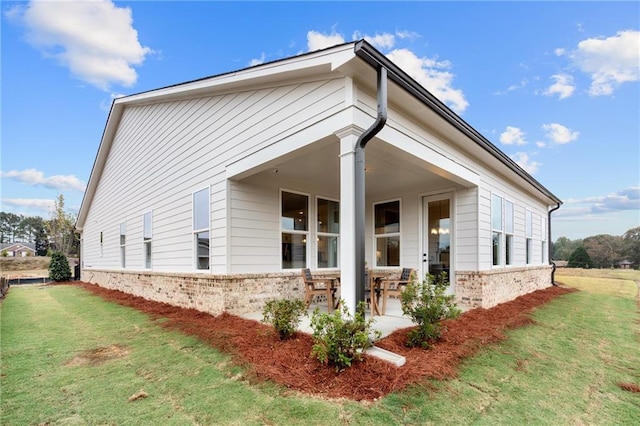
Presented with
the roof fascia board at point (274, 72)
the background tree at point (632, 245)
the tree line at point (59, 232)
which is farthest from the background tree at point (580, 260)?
the tree line at point (59, 232)

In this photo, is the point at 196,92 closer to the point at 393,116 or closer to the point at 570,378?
the point at 393,116

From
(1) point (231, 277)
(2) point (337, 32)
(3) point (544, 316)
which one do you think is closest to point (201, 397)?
(1) point (231, 277)

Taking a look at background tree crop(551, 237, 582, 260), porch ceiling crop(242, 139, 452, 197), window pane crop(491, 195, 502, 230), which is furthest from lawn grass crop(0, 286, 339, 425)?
background tree crop(551, 237, 582, 260)

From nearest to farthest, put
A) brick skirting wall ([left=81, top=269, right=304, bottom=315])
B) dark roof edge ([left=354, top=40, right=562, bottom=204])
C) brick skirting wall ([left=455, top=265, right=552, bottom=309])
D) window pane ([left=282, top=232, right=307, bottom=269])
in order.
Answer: dark roof edge ([left=354, top=40, right=562, bottom=204]) → brick skirting wall ([left=81, top=269, right=304, bottom=315]) → brick skirting wall ([left=455, top=265, right=552, bottom=309]) → window pane ([left=282, top=232, right=307, bottom=269])

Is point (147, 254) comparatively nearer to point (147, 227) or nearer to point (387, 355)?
point (147, 227)

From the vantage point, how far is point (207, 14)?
31.7ft

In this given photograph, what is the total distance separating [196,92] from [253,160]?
2.73 metres

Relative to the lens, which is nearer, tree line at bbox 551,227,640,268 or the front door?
the front door

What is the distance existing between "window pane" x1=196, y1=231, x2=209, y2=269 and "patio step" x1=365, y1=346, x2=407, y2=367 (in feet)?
14.8

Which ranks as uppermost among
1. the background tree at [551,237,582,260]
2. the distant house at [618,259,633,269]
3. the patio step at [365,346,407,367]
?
the patio step at [365,346,407,367]

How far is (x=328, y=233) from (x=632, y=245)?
1517 inches

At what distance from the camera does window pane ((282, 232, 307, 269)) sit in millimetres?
7305

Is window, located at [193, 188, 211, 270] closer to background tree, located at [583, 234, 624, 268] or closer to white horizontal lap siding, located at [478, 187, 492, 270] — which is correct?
white horizontal lap siding, located at [478, 187, 492, 270]

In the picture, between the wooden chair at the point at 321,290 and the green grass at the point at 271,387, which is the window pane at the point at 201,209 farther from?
the wooden chair at the point at 321,290
